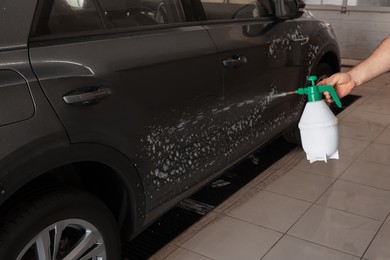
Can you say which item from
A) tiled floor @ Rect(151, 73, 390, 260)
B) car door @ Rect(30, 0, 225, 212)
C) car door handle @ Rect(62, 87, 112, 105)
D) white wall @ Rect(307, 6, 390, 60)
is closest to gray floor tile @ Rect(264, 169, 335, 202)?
tiled floor @ Rect(151, 73, 390, 260)

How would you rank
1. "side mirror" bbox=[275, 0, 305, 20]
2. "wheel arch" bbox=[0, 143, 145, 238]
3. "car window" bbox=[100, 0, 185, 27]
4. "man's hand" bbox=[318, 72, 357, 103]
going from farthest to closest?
"side mirror" bbox=[275, 0, 305, 20]
"car window" bbox=[100, 0, 185, 27]
"man's hand" bbox=[318, 72, 357, 103]
"wheel arch" bbox=[0, 143, 145, 238]

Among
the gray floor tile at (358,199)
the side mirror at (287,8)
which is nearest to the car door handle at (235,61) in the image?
the side mirror at (287,8)

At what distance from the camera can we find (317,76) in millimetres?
3332

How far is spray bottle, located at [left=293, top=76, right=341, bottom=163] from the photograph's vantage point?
4.75 ft

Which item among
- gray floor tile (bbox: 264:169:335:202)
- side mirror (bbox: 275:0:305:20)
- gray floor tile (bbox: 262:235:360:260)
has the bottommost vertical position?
gray floor tile (bbox: 264:169:335:202)

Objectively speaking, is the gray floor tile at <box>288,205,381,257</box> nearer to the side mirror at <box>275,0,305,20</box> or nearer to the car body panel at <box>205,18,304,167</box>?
the car body panel at <box>205,18,304,167</box>

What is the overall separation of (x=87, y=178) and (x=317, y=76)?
216cm

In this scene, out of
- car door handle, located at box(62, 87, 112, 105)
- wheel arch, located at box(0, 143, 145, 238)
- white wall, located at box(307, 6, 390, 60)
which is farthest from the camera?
white wall, located at box(307, 6, 390, 60)

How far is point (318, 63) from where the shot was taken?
3318mm

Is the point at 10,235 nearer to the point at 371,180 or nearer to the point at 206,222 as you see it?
the point at 206,222

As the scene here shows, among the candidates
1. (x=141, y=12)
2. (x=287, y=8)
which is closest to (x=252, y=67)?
(x=287, y=8)

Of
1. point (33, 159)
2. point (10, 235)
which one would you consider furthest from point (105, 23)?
point (10, 235)

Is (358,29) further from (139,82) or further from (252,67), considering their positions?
(139,82)

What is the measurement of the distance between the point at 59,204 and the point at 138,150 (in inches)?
16.0
